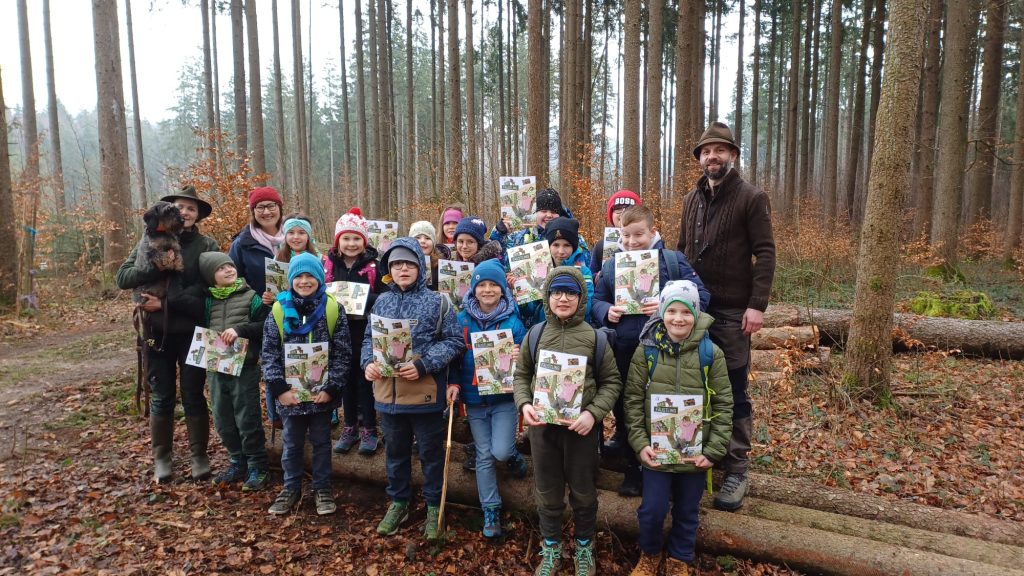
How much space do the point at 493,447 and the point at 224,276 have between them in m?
2.73

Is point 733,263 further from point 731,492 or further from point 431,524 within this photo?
point 431,524

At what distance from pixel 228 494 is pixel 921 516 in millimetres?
5503

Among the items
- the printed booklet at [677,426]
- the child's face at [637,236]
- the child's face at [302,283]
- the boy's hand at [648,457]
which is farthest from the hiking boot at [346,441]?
the child's face at [637,236]

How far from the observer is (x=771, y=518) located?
12.5 feet

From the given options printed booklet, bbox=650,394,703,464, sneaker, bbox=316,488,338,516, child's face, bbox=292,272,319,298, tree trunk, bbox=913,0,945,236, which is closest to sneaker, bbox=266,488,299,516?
sneaker, bbox=316,488,338,516

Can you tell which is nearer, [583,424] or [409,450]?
[583,424]

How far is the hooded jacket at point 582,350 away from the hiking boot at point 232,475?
2896 mm

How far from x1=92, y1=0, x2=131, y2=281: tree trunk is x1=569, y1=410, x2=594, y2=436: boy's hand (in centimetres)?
1344

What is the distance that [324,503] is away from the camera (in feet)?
14.0

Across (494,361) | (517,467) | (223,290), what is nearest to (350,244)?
(223,290)

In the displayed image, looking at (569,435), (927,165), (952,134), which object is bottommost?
(569,435)

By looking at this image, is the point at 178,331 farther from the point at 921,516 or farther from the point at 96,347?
the point at 921,516

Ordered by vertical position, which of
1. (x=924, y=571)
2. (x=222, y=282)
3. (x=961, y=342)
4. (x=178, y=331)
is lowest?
(x=924, y=571)

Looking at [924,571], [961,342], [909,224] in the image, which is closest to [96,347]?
[924,571]
